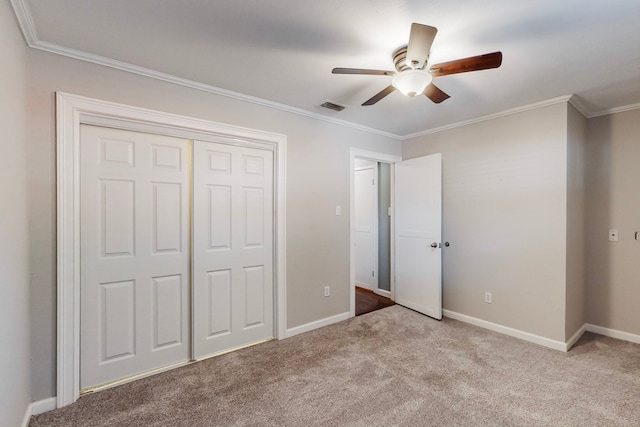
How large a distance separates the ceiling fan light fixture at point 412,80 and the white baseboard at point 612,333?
10.8ft

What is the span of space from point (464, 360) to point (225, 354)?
206 cm

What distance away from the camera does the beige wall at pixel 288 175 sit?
72.1 inches

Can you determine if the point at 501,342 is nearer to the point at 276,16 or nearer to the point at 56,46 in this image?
the point at 276,16

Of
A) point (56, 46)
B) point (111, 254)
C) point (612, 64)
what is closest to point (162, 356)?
point (111, 254)

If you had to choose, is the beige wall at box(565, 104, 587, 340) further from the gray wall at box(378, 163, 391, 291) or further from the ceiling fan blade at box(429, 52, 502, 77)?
the gray wall at box(378, 163, 391, 291)

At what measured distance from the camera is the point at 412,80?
5.78 feet

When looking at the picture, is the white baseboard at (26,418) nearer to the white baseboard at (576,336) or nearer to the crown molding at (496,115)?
the white baseboard at (576,336)

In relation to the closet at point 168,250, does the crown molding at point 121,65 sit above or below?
above

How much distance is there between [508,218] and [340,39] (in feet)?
8.15

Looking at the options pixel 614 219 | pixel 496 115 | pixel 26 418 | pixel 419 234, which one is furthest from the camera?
pixel 419 234

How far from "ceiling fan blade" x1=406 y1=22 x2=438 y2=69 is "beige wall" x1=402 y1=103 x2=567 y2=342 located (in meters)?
1.92

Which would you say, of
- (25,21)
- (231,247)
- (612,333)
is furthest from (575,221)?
(25,21)

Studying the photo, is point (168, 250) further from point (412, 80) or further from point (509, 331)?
point (509, 331)

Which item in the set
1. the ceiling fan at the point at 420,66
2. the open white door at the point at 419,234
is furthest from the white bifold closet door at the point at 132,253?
the open white door at the point at 419,234
